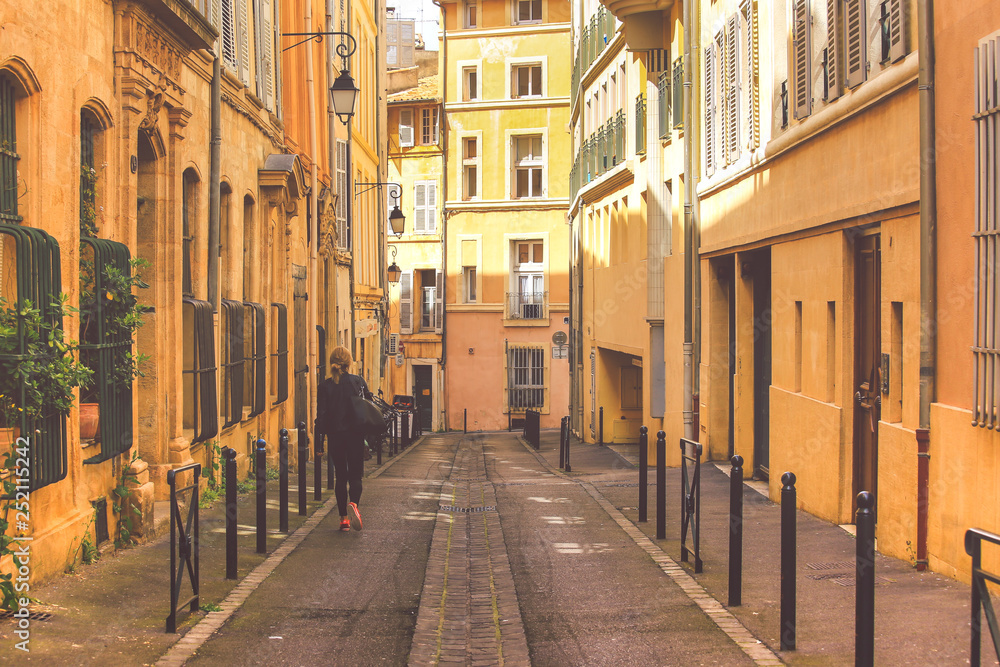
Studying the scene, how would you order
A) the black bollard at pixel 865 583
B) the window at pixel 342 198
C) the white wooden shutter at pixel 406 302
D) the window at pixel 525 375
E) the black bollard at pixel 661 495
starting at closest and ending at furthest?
the black bollard at pixel 865 583, the black bollard at pixel 661 495, the window at pixel 342 198, the window at pixel 525 375, the white wooden shutter at pixel 406 302

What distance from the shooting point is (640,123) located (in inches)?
815

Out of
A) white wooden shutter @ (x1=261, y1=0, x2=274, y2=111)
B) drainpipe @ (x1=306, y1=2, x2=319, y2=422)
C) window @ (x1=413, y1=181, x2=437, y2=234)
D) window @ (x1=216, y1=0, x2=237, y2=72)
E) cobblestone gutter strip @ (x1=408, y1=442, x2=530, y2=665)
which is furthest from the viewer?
window @ (x1=413, y1=181, x2=437, y2=234)

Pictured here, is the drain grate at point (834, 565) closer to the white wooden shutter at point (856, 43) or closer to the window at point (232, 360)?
the white wooden shutter at point (856, 43)

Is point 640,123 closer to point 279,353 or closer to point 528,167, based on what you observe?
point 279,353

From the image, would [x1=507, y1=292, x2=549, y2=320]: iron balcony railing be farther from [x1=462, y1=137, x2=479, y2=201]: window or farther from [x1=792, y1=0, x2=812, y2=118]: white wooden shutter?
[x1=792, y1=0, x2=812, y2=118]: white wooden shutter

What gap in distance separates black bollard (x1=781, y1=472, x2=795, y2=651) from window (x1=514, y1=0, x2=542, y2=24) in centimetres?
3691

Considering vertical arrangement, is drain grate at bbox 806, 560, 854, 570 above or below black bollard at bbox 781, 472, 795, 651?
below

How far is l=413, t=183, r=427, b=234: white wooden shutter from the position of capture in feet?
142

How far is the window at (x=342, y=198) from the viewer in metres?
24.9

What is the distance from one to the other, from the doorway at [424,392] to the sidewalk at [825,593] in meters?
29.7

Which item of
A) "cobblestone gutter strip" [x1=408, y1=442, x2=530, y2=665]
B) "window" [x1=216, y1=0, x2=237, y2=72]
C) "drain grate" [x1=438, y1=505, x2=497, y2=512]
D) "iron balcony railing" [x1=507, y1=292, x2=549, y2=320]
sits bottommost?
"drain grate" [x1=438, y1=505, x2=497, y2=512]

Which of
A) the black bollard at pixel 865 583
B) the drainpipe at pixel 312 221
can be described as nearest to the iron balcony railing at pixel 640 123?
the drainpipe at pixel 312 221

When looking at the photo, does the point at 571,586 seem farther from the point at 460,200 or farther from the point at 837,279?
the point at 460,200

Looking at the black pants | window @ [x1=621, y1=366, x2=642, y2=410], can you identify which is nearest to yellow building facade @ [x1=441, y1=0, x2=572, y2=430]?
window @ [x1=621, y1=366, x2=642, y2=410]
